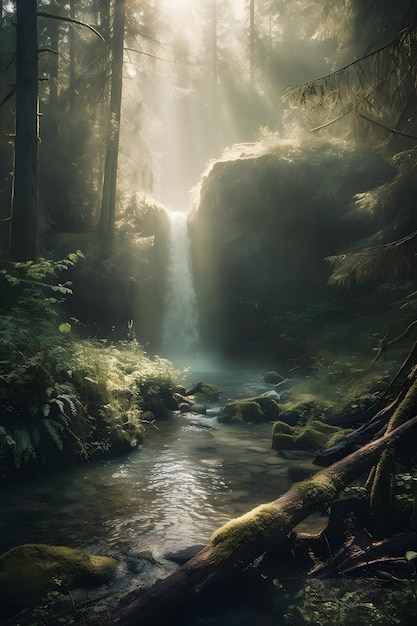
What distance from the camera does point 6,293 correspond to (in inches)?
389

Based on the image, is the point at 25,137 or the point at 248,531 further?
the point at 25,137

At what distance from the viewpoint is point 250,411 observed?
1248cm

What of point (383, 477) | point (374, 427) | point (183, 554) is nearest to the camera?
point (383, 477)

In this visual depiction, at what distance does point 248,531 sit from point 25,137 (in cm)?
938

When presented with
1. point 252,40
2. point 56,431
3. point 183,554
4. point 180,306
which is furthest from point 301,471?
point 252,40

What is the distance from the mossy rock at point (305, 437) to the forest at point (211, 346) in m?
0.05

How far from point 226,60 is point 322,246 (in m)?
25.7

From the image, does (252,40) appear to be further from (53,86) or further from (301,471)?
(301,471)

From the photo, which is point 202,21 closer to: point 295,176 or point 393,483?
point 295,176

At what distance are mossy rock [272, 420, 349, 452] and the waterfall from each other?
1429 centimetres

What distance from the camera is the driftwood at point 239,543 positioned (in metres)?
3.88

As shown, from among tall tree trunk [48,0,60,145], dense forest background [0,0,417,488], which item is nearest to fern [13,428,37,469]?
dense forest background [0,0,417,488]

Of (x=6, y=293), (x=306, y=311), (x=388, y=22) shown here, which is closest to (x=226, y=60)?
(x=306, y=311)

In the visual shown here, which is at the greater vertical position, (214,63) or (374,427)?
(214,63)
